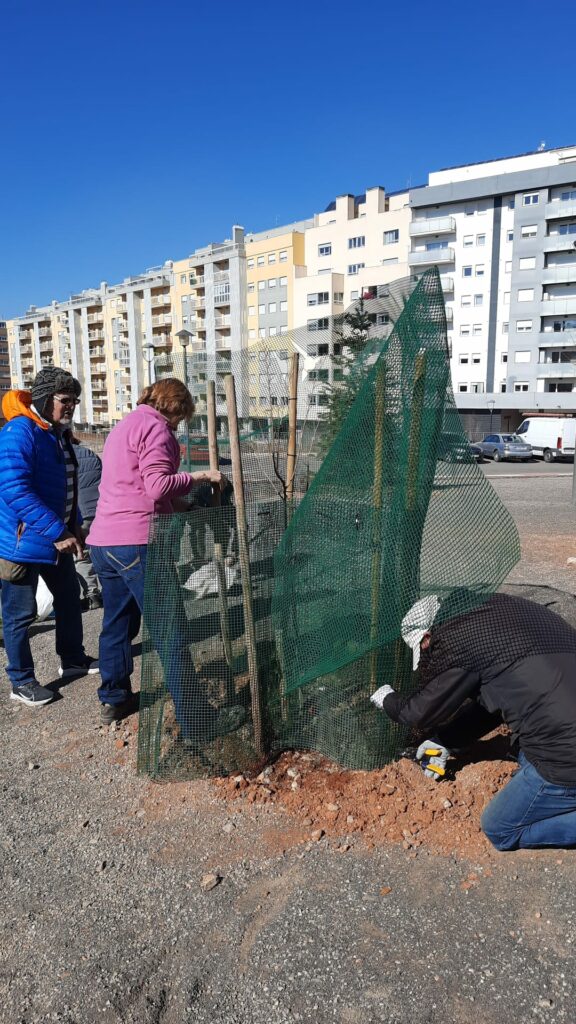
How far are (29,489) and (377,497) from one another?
1956mm

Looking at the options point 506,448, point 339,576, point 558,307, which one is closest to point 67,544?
point 339,576

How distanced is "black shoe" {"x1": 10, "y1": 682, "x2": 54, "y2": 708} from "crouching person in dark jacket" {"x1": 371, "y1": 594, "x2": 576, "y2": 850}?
233 cm

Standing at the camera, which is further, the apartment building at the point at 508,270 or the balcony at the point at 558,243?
the apartment building at the point at 508,270

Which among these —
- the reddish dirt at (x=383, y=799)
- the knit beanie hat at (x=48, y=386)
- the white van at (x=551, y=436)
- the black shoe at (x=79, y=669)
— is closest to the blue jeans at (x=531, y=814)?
the reddish dirt at (x=383, y=799)

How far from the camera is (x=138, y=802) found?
304 cm

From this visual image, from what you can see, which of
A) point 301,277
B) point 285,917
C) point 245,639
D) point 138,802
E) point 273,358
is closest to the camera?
point 285,917

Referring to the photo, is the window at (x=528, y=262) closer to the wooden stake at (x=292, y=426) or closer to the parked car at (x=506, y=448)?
the parked car at (x=506, y=448)

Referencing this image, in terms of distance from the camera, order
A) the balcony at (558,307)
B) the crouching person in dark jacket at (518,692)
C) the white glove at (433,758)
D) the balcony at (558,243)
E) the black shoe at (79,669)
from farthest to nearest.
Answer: the balcony at (558,307) → the balcony at (558,243) → the black shoe at (79,669) → the white glove at (433,758) → the crouching person in dark jacket at (518,692)

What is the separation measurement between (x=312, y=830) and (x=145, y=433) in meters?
1.92

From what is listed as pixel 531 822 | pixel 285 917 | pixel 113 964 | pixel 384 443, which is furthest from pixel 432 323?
pixel 113 964

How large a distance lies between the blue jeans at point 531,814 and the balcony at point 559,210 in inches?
1977

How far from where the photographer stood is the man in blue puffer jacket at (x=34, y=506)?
12.0 feet

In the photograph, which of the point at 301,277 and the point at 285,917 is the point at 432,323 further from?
the point at 301,277

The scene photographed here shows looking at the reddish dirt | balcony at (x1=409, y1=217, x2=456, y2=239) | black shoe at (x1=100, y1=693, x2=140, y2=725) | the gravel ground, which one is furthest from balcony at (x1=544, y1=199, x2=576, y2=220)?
the gravel ground
